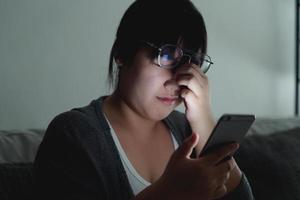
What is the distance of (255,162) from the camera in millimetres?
1286

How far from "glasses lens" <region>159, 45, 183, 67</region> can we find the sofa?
42 cm

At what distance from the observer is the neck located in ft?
3.20

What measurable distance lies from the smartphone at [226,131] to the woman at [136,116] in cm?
9

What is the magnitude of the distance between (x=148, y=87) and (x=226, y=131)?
0.24m

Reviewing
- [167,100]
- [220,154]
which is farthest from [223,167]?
[167,100]

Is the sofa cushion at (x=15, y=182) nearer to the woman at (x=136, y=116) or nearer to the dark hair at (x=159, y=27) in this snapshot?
the woman at (x=136, y=116)

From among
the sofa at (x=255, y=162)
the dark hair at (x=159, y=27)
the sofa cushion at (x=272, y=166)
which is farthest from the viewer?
the sofa cushion at (x=272, y=166)

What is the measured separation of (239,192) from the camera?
0.92m

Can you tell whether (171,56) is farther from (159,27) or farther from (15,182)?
(15,182)

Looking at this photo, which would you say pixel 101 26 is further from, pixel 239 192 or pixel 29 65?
pixel 239 192

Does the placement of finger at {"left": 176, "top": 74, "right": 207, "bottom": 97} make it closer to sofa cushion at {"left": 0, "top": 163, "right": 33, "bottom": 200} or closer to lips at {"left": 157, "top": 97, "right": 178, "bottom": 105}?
lips at {"left": 157, "top": 97, "right": 178, "bottom": 105}

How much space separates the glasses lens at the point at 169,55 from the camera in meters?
0.88

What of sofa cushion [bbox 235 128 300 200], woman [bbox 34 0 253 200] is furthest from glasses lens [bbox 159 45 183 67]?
sofa cushion [bbox 235 128 300 200]

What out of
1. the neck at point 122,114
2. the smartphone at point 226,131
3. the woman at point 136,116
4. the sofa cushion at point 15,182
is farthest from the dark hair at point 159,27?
the sofa cushion at point 15,182
